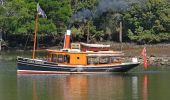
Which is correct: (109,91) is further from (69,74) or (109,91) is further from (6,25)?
(6,25)

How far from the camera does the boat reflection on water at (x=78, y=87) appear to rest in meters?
46.3

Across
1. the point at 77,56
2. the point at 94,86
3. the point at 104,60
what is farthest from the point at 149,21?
the point at 94,86

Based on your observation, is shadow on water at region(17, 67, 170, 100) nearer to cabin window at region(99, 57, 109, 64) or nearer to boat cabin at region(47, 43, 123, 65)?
boat cabin at region(47, 43, 123, 65)

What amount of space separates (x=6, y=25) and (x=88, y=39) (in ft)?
45.7

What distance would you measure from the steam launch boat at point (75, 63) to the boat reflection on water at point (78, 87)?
5.61 feet

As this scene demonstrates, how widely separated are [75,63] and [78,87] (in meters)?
13.0

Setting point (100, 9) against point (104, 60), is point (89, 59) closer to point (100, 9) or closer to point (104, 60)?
point (104, 60)

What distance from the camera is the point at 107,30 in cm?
10700

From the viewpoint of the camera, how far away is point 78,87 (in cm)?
5291

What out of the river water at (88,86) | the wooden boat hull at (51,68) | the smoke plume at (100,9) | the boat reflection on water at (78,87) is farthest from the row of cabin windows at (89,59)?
the smoke plume at (100,9)

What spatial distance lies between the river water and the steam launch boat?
110cm

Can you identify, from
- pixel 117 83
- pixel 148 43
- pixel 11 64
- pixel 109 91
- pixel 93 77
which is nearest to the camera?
pixel 109 91

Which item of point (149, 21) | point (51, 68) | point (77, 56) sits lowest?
point (51, 68)

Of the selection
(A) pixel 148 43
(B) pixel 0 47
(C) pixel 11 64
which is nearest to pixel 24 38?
(B) pixel 0 47
